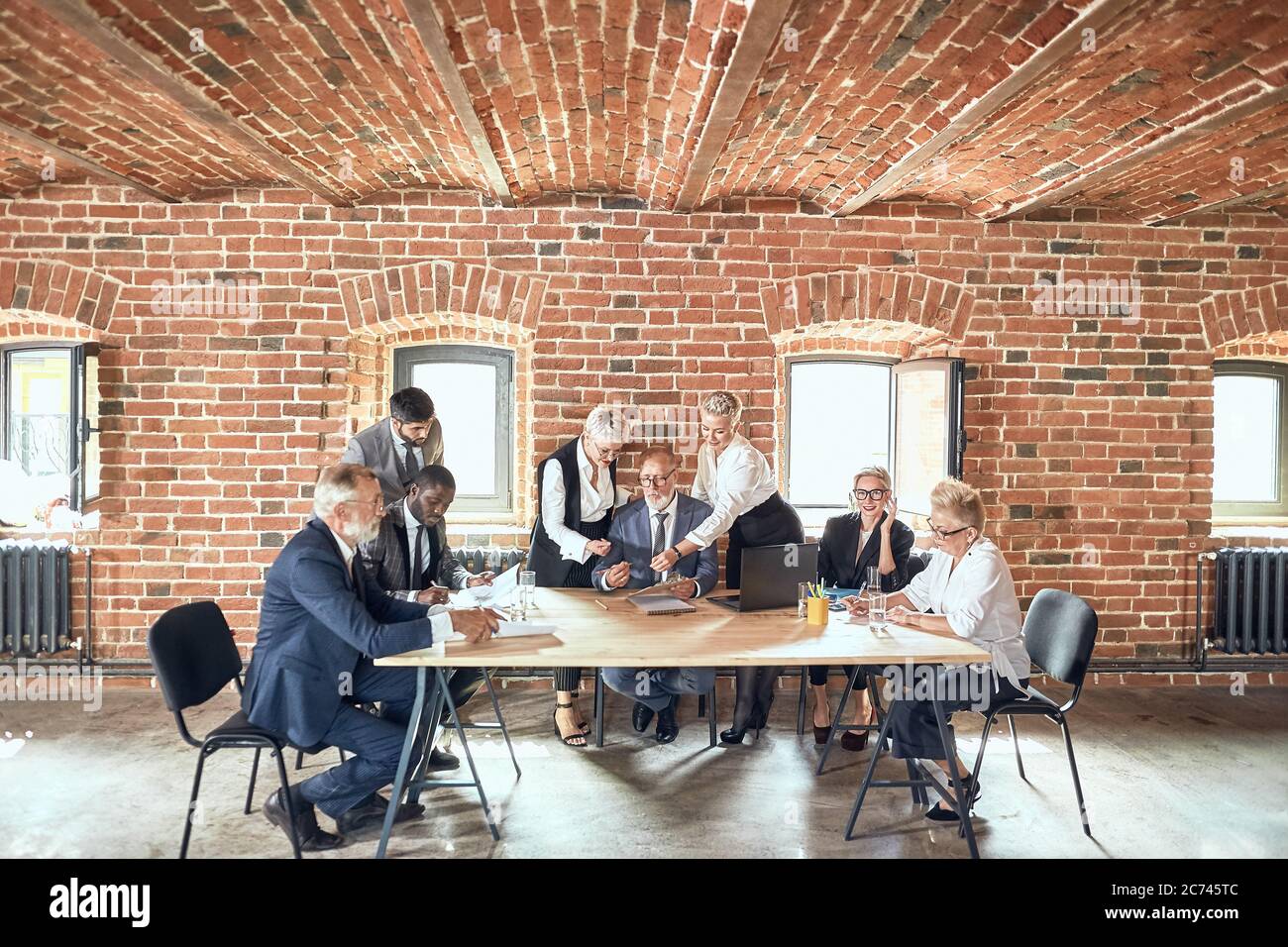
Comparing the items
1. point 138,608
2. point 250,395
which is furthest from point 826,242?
point 138,608

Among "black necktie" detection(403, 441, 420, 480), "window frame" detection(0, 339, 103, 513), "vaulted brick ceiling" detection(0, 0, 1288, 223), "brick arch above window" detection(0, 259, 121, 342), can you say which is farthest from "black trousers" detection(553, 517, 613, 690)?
"brick arch above window" detection(0, 259, 121, 342)

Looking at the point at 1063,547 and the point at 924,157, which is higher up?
the point at 924,157

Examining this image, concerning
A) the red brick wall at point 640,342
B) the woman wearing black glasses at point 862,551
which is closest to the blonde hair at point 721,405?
the red brick wall at point 640,342

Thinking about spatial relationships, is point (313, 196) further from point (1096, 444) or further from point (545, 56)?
point (1096, 444)

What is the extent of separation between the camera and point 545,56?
328 cm

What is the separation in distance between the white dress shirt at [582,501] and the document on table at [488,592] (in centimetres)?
52

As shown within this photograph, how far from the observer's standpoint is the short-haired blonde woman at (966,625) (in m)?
3.29

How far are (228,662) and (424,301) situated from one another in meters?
2.53

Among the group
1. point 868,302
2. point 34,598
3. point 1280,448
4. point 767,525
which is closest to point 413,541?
point 767,525

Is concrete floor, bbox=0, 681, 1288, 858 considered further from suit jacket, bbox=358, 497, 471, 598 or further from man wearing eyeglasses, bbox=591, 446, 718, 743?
suit jacket, bbox=358, 497, 471, 598

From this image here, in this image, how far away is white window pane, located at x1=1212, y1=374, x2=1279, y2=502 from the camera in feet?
19.4

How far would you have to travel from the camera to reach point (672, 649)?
3070 mm

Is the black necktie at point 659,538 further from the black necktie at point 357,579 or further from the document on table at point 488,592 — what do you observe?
the black necktie at point 357,579
